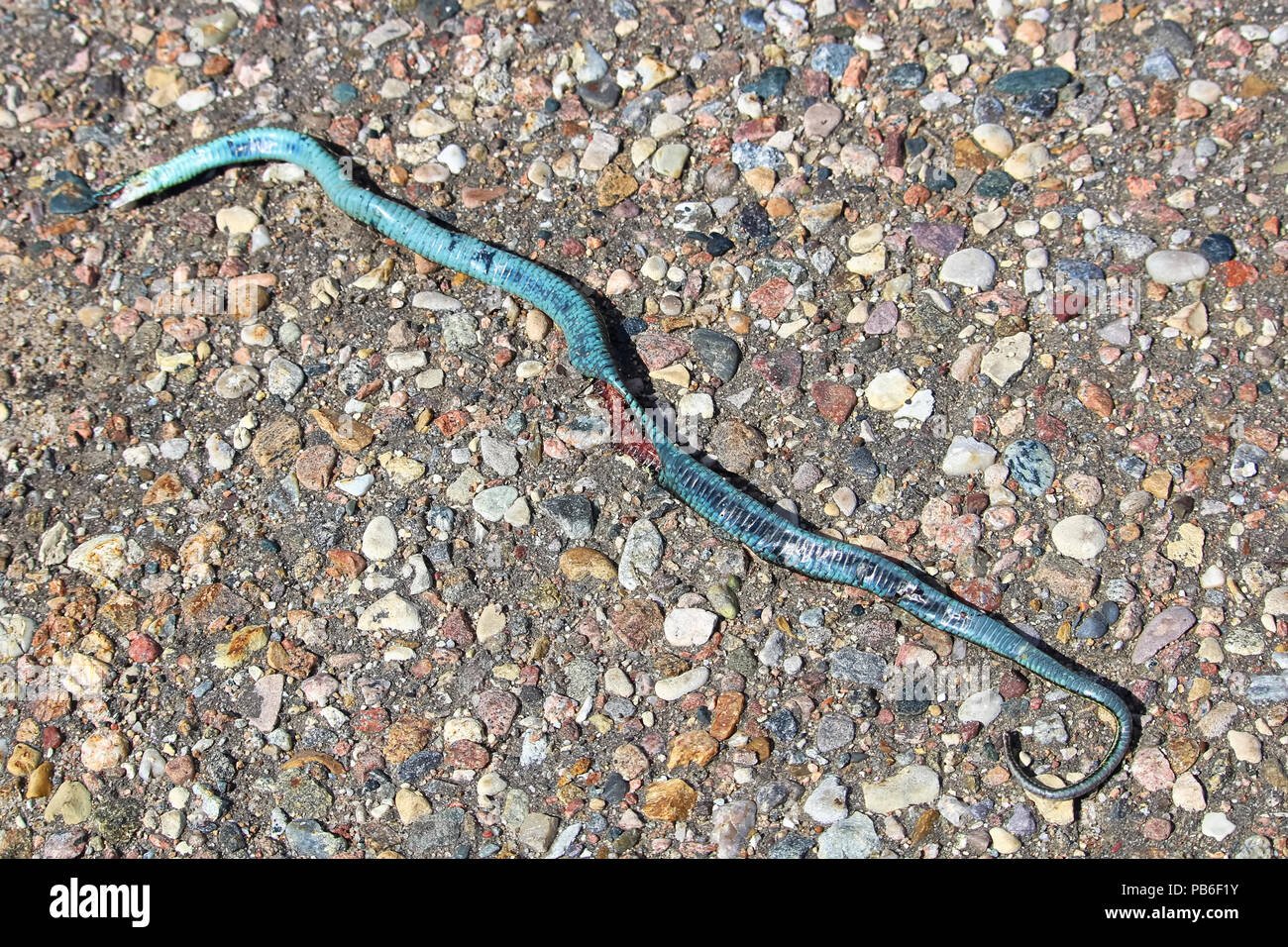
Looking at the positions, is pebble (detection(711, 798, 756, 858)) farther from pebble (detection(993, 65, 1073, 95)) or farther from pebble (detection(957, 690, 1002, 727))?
pebble (detection(993, 65, 1073, 95))

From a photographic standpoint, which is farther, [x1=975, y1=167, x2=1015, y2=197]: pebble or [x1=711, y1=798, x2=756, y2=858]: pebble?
[x1=975, y1=167, x2=1015, y2=197]: pebble

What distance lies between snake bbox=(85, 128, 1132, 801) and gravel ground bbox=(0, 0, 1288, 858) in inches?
3.2

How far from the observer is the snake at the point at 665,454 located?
330 centimetres

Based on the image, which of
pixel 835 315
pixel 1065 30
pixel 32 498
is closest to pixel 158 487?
pixel 32 498

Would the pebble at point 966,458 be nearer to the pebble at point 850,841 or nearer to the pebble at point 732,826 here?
the pebble at point 850,841

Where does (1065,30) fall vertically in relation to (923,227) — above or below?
above

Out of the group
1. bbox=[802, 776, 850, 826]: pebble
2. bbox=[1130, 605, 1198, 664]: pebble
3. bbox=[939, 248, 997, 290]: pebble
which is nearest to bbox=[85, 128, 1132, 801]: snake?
bbox=[1130, 605, 1198, 664]: pebble

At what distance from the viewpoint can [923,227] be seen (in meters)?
4.23

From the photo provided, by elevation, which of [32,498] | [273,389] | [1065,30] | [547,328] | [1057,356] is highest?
[1065,30]

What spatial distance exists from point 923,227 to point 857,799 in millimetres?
2270

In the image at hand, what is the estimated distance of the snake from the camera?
10.8 ft

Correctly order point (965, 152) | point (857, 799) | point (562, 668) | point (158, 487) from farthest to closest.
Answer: point (965, 152) → point (158, 487) → point (562, 668) → point (857, 799)

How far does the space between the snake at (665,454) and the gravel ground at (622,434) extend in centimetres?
8

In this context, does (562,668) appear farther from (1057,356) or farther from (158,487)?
(1057,356)
